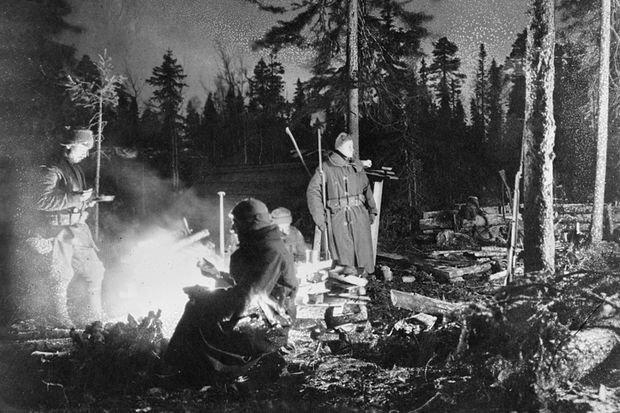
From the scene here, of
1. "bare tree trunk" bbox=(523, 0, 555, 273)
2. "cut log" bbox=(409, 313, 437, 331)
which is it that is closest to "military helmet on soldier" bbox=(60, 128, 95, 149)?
"cut log" bbox=(409, 313, 437, 331)

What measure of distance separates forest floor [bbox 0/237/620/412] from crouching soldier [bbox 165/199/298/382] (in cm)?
26

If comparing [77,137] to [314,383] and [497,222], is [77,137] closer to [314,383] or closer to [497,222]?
[314,383]

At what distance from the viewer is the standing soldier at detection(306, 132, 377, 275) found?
314 inches

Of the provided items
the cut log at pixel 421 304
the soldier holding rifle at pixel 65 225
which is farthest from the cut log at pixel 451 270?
the soldier holding rifle at pixel 65 225

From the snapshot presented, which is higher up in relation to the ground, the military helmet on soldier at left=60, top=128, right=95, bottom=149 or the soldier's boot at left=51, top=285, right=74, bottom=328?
the military helmet on soldier at left=60, top=128, right=95, bottom=149

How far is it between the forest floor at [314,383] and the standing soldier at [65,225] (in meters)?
0.97

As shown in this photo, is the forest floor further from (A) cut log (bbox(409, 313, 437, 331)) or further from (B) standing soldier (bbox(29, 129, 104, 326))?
(B) standing soldier (bbox(29, 129, 104, 326))

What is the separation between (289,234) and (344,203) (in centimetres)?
120

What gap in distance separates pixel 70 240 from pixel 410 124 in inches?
626

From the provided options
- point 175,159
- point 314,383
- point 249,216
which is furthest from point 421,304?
point 175,159

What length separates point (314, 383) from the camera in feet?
14.3

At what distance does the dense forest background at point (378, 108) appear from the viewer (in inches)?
467

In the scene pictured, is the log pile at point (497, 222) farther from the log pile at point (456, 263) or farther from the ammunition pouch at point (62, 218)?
the ammunition pouch at point (62, 218)

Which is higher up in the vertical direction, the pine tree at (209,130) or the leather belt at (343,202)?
the pine tree at (209,130)
